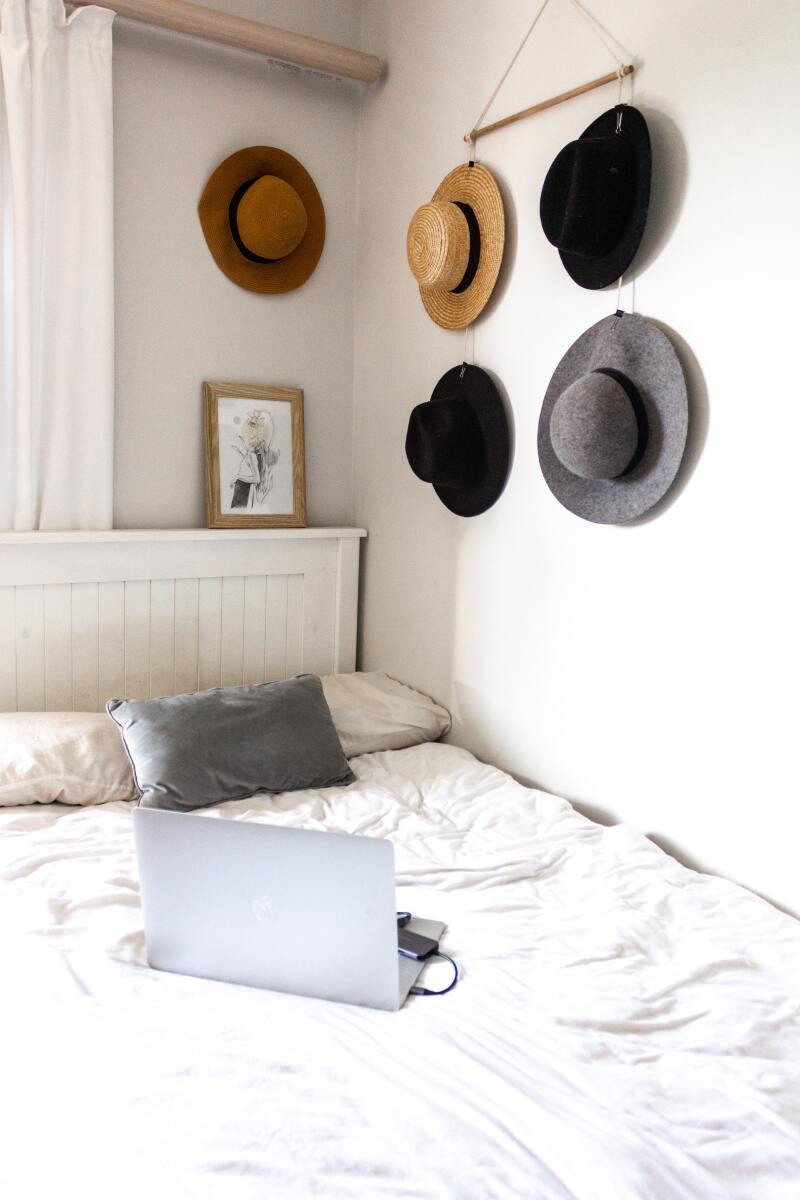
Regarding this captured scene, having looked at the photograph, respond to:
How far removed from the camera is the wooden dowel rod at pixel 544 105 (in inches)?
76.5

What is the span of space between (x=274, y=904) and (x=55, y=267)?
1.79 meters

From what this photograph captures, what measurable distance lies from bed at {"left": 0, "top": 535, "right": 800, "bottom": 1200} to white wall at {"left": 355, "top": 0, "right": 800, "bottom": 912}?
0.24m

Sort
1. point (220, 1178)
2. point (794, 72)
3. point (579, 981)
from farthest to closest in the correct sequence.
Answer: point (794, 72) < point (579, 981) < point (220, 1178)

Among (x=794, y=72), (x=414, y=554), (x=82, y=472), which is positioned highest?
(x=794, y=72)

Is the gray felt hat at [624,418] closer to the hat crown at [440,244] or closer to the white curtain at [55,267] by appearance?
the hat crown at [440,244]

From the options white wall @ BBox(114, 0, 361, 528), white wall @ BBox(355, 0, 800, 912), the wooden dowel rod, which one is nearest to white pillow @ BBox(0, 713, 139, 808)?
white wall @ BBox(114, 0, 361, 528)

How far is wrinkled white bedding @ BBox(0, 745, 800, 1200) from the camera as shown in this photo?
1.03 metres

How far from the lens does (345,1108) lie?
1.12 m

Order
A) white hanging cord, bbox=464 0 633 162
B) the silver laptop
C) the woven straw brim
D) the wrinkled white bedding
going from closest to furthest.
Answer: the wrinkled white bedding
the silver laptop
white hanging cord, bbox=464 0 633 162
the woven straw brim

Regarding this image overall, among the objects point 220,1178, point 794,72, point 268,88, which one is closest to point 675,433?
point 794,72

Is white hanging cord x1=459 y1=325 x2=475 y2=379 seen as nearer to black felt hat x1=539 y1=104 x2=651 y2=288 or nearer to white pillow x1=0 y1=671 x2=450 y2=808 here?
black felt hat x1=539 y1=104 x2=651 y2=288

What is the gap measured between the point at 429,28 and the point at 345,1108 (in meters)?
2.56

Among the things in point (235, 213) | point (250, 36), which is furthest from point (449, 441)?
point (250, 36)

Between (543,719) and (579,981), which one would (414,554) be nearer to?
(543,719)
